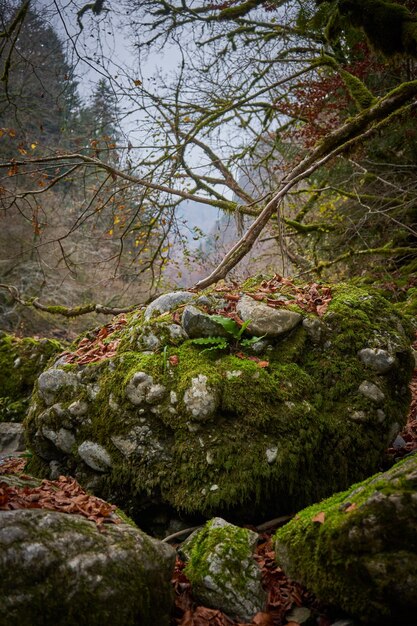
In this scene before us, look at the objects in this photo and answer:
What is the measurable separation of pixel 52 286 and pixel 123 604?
15.1m

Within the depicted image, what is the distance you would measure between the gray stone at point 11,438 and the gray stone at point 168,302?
10.7 feet

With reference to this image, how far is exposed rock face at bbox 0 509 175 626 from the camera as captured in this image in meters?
1.75

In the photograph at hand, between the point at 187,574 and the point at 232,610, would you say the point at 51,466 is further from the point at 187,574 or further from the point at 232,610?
the point at 232,610

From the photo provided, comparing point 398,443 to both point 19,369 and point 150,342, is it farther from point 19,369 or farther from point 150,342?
point 19,369

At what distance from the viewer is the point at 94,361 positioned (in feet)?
13.6

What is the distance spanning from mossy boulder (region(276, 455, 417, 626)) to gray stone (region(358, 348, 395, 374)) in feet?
5.07

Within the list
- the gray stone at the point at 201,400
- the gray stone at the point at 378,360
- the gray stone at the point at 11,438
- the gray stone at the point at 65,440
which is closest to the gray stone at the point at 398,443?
the gray stone at the point at 378,360

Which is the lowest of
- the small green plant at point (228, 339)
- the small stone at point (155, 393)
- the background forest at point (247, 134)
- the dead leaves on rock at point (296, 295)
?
the small stone at point (155, 393)

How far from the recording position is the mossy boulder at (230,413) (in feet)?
10.5

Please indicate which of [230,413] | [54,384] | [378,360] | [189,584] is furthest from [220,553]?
[54,384]

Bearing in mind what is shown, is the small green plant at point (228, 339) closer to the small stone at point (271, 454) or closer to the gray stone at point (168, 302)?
the gray stone at point (168, 302)

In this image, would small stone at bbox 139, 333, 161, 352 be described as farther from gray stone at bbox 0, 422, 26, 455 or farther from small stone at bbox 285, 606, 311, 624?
gray stone at bbox 0, 422, 26, 455

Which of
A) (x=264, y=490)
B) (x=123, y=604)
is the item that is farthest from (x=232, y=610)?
(x=264, y=490)

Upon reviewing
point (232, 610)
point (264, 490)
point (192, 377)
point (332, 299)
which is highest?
point (332, 299)
